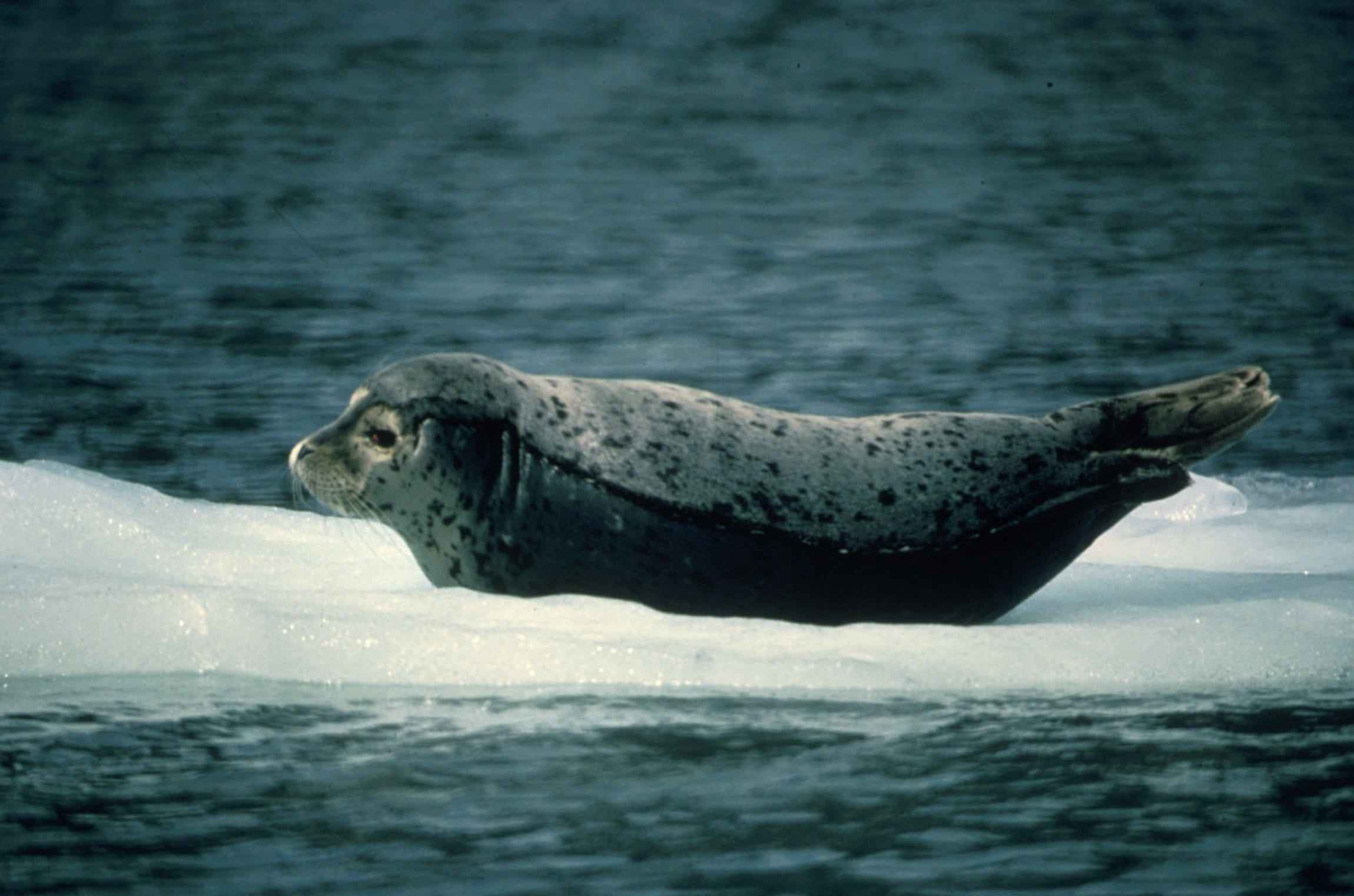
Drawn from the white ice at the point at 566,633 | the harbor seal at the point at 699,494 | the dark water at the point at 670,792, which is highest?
the harbor seal at the point at 699,494

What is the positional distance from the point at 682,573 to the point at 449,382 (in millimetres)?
602

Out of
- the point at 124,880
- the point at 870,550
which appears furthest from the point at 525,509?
the point at 124,880

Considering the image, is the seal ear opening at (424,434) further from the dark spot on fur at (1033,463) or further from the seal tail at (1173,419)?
the seal tail at (1173,419)

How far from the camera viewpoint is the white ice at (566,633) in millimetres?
3500

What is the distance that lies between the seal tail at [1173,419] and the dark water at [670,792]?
881 mm

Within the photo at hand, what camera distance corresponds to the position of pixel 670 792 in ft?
9.23

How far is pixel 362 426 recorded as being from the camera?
3992mm

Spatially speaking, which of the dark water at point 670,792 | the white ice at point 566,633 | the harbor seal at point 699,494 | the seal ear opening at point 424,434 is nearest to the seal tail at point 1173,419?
the harbor seal at point 699,494

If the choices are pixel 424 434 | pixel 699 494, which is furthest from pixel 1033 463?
pixel 424 434

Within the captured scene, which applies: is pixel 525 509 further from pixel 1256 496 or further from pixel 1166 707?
pixel 1256 496

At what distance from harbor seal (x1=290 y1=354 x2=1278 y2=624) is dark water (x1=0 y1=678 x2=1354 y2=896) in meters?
0.55

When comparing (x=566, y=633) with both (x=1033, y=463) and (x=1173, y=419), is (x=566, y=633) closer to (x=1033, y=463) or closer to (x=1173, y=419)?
(x=1033, y=463)

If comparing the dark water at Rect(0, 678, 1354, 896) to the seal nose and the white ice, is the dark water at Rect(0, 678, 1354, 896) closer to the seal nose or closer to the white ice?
the white ice

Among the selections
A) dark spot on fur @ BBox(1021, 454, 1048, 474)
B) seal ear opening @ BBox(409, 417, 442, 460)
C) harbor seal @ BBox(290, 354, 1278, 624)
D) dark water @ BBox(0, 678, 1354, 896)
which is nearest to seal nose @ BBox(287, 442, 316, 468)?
harbor seal @ BBox(290, 354, 1278, 624)
